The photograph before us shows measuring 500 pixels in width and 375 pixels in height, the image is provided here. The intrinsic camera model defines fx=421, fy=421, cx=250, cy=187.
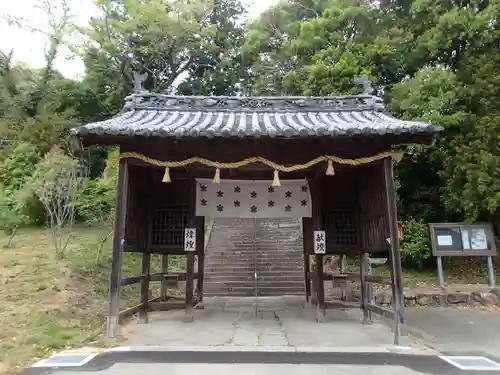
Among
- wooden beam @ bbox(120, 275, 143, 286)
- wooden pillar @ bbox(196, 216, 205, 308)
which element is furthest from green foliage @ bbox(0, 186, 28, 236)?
wooden beam @ bbox(120, 275, 143, 286)

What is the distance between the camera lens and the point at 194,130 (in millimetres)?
7355

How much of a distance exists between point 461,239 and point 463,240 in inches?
2.5

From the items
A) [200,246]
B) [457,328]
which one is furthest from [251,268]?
[457,328]

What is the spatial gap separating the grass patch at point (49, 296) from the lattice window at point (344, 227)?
17.7ft

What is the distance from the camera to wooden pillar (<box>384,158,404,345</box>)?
7.22 meters

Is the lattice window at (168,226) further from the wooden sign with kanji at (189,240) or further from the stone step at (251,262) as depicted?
the stone step at (251,262)

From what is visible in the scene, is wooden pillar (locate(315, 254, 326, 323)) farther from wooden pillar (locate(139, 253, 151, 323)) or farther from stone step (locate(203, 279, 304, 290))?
stone step (locate(203, 279, 304, 290))

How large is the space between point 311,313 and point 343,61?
34.9ft

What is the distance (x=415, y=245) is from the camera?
14398 millimetres

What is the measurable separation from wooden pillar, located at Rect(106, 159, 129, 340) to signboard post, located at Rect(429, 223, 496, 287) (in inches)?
348

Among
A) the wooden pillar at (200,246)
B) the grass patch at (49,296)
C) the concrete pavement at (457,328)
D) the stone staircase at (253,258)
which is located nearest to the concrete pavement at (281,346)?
the concrete pavement at (457,328)

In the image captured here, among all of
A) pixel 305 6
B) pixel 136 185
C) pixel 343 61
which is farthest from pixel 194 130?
pixel 305 6

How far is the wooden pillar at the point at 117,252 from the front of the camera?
23.9 ft

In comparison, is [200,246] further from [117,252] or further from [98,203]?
[98,203]
